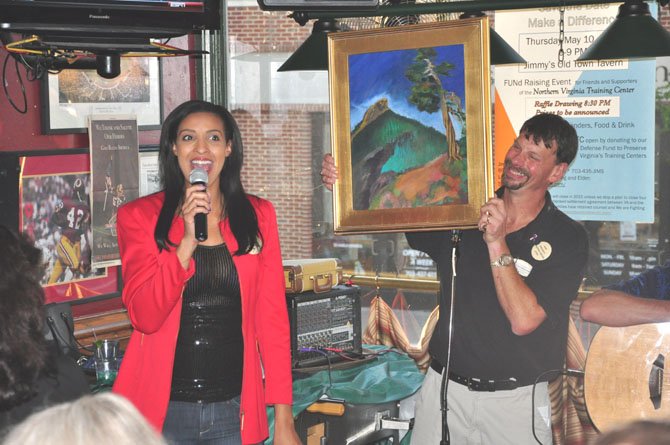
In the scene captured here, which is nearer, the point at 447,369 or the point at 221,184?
the point at 221,184

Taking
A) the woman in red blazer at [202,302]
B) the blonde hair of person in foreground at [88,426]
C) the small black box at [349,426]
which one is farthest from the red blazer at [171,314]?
the blonde hair of person in foreground at [88,426]

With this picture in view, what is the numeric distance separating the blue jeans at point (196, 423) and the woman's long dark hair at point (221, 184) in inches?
18.7

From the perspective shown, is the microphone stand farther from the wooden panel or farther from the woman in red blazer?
the wooden panel

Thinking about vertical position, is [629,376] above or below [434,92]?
below

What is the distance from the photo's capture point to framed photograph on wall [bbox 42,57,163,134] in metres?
4.43

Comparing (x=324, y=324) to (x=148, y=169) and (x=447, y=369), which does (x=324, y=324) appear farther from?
(x=148, y=169)

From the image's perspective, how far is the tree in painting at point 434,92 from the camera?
3.13 meters

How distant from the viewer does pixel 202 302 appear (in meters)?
2.80

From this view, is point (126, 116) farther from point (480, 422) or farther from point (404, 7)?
point (480, 422)

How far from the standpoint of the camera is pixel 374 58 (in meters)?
3.22

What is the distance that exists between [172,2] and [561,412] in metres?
2.94

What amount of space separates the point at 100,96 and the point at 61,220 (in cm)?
68

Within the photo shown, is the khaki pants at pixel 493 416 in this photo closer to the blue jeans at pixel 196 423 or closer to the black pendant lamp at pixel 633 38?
the blue jeans at pixel 196 423

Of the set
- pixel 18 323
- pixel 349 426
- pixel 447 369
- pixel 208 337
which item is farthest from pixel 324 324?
pixel 18 323
